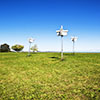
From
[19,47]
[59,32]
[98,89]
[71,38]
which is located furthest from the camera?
[19,47]

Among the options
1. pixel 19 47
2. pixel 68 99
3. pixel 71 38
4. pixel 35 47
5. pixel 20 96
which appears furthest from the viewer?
pixel 19 47

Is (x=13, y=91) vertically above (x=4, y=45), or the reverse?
(x=4, y=45)

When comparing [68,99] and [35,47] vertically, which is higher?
[35,47]

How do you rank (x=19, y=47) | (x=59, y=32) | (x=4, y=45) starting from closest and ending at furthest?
(x=59, y=32)
(x=4, y=45)
(x=19, y=47)

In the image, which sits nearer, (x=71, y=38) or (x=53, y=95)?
(x=53, y=95)

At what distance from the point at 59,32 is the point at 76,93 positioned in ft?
37.5

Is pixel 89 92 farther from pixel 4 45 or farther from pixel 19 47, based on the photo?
pixel 19 47

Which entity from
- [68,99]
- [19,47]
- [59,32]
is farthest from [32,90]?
[19,47]

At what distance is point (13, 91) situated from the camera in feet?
15.8

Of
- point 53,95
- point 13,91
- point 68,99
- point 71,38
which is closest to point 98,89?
point 68,99

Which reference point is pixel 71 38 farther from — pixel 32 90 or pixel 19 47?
pixel 19 47

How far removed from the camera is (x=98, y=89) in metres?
4.73

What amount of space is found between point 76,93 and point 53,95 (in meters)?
1.19

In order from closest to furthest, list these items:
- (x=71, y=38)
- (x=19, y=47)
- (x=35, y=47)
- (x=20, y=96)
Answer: (x=20, y=96), (x=71, y=38), (x=35, y=47), (x=19, y=47)
